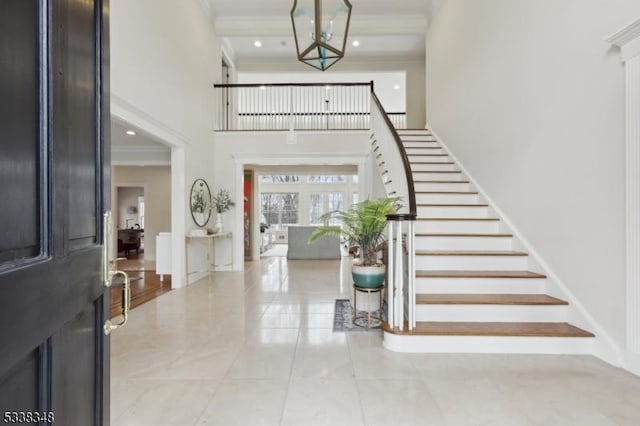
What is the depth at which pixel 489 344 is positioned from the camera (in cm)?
260

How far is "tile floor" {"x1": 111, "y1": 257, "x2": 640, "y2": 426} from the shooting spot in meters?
1.82

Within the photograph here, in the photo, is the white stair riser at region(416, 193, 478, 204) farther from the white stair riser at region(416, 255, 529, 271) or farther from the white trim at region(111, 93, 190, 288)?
the white trim at region(111, 93, 190, 288)

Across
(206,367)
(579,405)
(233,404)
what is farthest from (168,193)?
(579,405)

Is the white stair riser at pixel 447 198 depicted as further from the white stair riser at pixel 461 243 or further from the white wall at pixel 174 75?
the white wall at pixel 174 75

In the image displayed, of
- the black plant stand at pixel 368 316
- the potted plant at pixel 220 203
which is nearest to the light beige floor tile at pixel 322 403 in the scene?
the black plant stand at pixel 368 316

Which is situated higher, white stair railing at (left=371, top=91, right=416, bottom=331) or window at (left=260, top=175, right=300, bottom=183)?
window at (left=260, top=175, right=300, bottom=183)

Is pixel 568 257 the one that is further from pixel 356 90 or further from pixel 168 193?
pixel 168 193

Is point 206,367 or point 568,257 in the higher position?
point 568,257

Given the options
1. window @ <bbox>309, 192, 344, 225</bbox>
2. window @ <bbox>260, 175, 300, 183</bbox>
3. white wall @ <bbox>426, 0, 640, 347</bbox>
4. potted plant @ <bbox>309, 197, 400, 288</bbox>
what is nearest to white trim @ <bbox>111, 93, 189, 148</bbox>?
potted plant @ <bbox>309, 197, 400, 288</bbox>

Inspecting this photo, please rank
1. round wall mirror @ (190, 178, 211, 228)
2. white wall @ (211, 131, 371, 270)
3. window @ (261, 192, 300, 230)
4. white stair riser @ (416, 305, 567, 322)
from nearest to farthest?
white stair riser @ (416, 305, 567, 322), round wall mirror @ (190, 178, 211, 228), white wall @ (211, 131, 371, 270), window @ (261, 192, 300, 230)

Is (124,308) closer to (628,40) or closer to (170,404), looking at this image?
(170,404)

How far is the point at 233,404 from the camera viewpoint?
1927 millimetres

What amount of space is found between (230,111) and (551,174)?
6517 mm

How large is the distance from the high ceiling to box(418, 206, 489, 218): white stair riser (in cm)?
478
